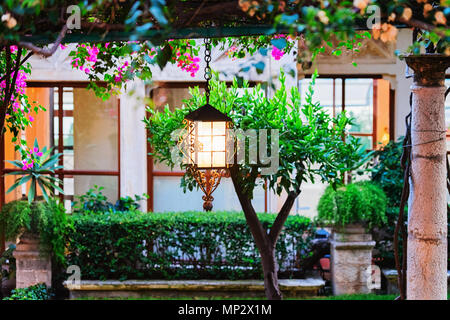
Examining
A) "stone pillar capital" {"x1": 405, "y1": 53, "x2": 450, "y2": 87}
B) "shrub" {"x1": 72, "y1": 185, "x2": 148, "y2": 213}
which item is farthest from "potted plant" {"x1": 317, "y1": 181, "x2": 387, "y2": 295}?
"stone pillar capital" {"x1": 405, "y1": 53, "x2": 450, "y2": 87}

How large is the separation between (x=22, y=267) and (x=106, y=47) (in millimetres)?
4037

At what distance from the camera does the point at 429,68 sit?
3.92 meters

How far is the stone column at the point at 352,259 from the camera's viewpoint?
350 inches

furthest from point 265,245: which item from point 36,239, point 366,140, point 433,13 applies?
point 433,13

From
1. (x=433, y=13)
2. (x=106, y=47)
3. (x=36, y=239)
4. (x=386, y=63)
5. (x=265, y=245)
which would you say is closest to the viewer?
(x=433, y=13)

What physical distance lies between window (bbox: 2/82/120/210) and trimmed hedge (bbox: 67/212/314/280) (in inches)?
52.3

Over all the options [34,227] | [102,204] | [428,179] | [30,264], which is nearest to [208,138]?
[428,179]

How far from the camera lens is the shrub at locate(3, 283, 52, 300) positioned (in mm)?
8305

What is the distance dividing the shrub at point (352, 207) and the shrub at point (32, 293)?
357 centimetres

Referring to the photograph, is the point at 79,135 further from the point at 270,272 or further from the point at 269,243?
the point at 270,272

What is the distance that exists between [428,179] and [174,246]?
563cm

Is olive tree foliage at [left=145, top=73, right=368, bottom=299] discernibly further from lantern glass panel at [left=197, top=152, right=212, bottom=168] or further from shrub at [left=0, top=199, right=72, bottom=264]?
shrub at [left=0, top=199, right=72, bottom=264]

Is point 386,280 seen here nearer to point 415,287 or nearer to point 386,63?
point 386,63

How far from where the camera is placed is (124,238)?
9.04 m
